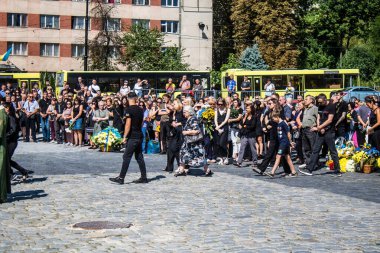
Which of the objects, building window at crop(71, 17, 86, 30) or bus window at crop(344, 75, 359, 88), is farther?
building window at crop(71, 17, 86, 30)

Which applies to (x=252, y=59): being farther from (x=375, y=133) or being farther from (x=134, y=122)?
(x=134, y=122)

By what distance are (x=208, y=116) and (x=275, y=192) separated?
7.02 metres

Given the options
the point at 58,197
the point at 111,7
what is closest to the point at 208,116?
the point at 58,197

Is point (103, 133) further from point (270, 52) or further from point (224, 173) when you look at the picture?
point (270, 52)

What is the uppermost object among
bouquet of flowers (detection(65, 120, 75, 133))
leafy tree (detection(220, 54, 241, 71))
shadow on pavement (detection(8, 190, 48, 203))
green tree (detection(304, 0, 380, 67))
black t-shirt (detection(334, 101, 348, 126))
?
green tree (detection(304, 0, 380, 67))

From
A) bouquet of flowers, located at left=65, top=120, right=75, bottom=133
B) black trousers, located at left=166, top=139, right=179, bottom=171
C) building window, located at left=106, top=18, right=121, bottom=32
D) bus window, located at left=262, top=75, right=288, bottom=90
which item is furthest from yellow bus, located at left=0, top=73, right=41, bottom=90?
black trousers, located at left=166, top=139, right=179, bottom=171

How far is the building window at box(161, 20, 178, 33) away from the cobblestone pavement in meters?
59.5

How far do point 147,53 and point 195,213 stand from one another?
2123 inches

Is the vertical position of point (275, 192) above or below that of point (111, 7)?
below

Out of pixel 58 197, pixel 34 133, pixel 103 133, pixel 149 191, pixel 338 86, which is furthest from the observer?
pixel 338 86

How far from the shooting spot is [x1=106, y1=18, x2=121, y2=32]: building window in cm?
7481

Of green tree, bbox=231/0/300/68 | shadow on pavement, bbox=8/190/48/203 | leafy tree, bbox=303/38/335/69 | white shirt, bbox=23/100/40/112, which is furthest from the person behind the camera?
leafy tree, bbox=303/38/335/69

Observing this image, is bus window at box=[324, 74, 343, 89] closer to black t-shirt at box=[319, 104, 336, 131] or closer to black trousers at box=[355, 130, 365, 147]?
black trousers at box=[355, 130, 365, 147]

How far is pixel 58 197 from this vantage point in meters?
15.2
